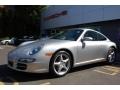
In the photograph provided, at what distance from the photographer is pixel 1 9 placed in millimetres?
40031

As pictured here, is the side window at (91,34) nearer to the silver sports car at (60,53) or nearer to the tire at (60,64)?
the silver sports car at (60,53)

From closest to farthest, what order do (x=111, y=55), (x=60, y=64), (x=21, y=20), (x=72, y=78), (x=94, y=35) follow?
(x=72, y=78), (x=60, y=64), (x=94, y=35), (x=111, y=55), (x=21, y=20)

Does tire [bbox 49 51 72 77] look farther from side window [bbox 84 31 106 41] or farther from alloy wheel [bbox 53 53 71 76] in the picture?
side window [bbox 84 31 106 41]

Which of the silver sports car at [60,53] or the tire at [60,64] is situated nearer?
the silver sports car at [60,53]

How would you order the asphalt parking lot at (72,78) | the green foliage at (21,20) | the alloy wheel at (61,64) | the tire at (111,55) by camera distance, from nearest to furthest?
1. the asphalt parking lot at (72,78)
2. the alloy wheel at (61,64)
3. the tire at (111,55)
4. the green foliage at (21,20)

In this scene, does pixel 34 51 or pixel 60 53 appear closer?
pixel 34 51

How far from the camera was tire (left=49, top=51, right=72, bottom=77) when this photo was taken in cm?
551

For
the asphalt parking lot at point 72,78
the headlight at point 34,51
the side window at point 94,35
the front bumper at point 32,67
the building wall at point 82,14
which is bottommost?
the asphalt parking lot at point 72,78

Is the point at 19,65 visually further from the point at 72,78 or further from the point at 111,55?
the point at 111,55

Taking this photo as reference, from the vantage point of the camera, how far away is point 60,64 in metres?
5.70

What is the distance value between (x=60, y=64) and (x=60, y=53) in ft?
0.89

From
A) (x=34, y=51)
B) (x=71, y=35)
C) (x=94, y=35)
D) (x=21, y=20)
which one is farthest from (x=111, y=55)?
(x=21, y=20)

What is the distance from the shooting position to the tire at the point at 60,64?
551 centimetres

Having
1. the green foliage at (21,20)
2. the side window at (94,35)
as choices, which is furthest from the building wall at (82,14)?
the side window at (94,35)
